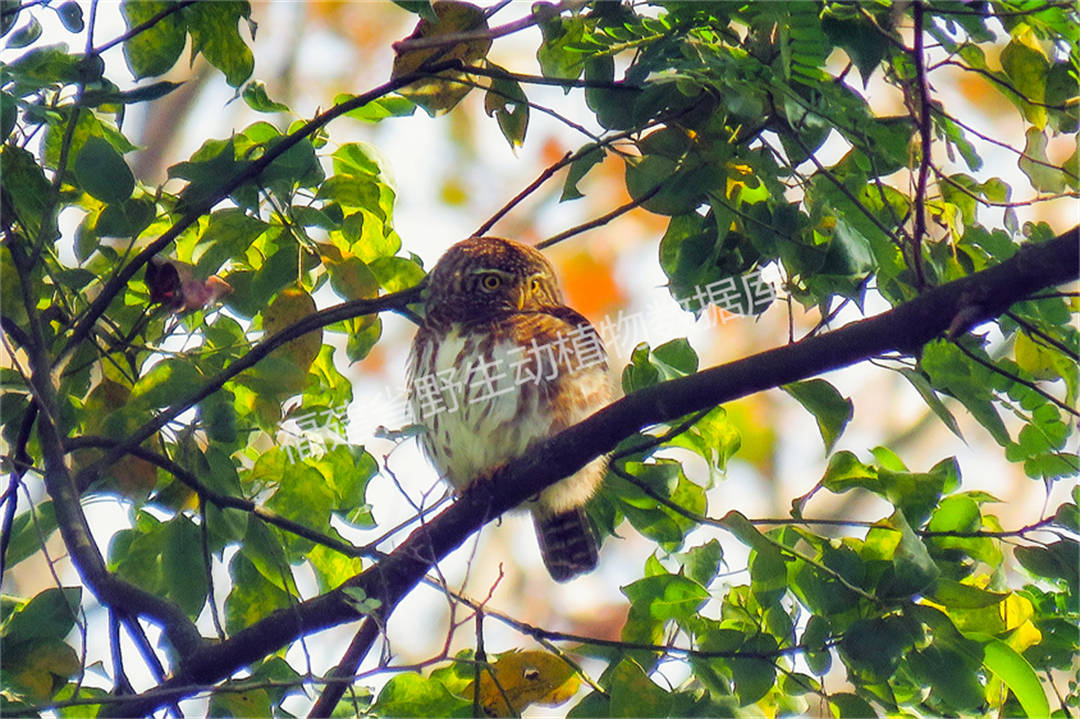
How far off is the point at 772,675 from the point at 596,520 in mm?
831

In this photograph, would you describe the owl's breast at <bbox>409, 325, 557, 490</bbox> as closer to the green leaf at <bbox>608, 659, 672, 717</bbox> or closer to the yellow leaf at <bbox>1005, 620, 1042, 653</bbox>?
the green leaf at <bbox>608, 659, 672, 717</bbox>

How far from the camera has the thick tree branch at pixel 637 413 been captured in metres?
1.89

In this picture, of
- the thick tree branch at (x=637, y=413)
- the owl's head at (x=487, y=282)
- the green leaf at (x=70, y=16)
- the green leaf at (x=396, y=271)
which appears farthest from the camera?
the owl's head at (x=487, y=282)

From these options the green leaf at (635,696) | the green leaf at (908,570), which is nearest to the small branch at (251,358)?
the green leaf at (635,696)

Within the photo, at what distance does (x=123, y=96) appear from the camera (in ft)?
7.41

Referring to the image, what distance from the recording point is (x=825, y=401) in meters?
2.49

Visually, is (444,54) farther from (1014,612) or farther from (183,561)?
(1014,612)

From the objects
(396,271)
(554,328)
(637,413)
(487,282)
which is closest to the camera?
(637,413)

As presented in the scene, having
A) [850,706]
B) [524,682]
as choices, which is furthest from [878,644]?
[524,682]

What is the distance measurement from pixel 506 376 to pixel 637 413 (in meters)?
1.15

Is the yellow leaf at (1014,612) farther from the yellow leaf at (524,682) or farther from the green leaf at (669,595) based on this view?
the yellow leaf at (524,682)

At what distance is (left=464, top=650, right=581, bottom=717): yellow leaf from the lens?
8.74 ft

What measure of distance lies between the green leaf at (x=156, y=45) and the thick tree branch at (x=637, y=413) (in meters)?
1.14

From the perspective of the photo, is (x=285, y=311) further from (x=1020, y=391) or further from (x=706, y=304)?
(x=1020, y=391)
